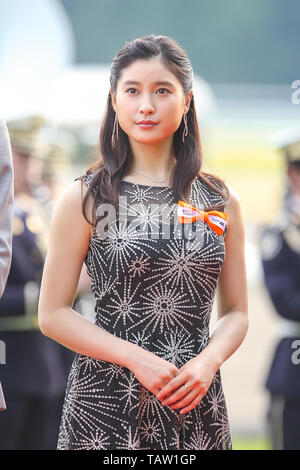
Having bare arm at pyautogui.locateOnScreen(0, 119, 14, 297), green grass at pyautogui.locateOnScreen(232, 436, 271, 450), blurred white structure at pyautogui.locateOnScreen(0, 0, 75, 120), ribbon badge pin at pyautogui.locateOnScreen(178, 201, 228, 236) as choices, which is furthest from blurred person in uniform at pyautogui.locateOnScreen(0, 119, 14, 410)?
blurred white structure at pyautogui.locateOnScreen(0, 0, 75, 120)

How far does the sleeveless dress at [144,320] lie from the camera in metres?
1.96

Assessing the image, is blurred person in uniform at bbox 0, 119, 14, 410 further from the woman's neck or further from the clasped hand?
the clasped hand

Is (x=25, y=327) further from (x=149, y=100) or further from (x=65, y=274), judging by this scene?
(x=149, y=100)

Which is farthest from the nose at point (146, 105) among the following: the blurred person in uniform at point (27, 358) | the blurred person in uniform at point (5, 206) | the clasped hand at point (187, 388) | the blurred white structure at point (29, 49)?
the blurred white structure at point (29, 49)

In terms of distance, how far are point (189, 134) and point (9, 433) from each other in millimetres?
1934

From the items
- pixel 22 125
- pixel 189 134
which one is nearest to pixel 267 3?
pixel 22 125

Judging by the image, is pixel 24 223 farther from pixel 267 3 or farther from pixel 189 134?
pixel 267 3

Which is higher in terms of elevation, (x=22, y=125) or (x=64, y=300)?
(x=22, y=125)

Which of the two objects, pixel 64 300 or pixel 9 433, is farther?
pixel 9 433

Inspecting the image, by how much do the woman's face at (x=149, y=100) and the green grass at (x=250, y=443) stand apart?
3028mm

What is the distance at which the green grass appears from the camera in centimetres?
482

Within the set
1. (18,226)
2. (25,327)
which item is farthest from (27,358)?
(18,226)

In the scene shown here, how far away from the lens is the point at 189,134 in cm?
215

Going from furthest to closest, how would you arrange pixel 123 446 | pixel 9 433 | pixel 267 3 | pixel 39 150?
pixel 267 3
pixel 39 150
pixel 9 433
pixel 123 446
